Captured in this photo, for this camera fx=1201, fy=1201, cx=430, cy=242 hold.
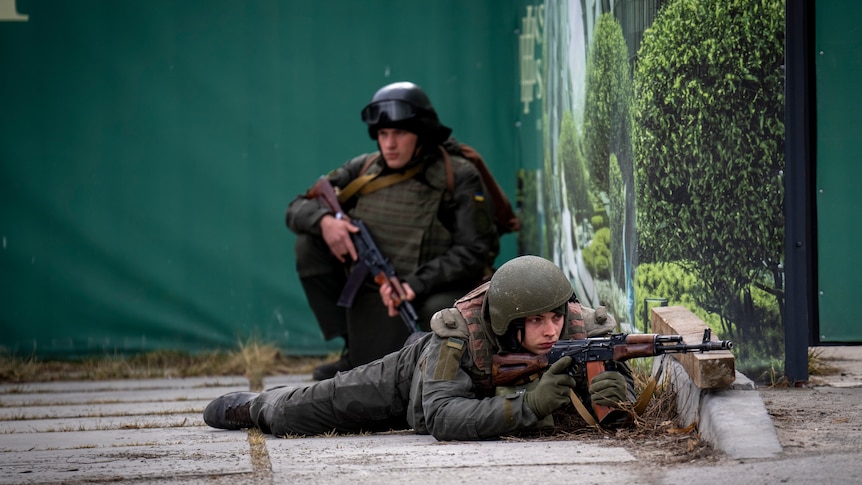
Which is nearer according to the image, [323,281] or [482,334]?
[482,334]

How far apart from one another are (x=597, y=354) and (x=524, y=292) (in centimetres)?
33

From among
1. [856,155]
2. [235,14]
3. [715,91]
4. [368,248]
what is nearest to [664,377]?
[715,91]

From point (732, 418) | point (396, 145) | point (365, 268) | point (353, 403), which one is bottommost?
point (353, 403)

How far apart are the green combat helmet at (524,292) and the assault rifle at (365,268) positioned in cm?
235

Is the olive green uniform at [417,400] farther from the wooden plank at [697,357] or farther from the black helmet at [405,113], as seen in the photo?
the black helmet at [405,113]

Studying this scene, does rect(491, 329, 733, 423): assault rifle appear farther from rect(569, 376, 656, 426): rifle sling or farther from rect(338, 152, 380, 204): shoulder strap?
rect(338, 152, 380, 204): shoulder strap

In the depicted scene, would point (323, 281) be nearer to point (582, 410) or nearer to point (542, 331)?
point (542, 331)

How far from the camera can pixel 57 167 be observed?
26.1 feet

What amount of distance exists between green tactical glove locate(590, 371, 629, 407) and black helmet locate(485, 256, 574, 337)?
0.30 meters

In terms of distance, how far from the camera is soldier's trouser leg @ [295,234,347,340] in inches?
279

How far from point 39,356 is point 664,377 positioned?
484cm

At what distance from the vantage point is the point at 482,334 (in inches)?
171

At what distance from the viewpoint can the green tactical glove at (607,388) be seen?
13.4 feet

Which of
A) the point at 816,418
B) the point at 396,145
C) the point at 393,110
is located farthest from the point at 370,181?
the point at 816,418
